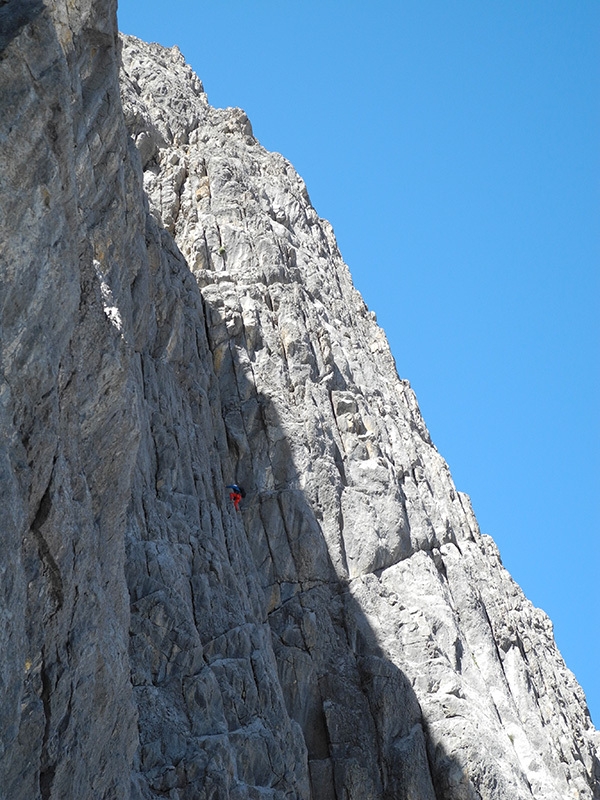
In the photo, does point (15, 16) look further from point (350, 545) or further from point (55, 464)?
point (350, 545)

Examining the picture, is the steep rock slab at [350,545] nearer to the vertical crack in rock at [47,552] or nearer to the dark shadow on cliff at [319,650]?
the dark shadow on cliff at [319,650]

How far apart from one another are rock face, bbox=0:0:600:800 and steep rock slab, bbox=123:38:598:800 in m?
0.13

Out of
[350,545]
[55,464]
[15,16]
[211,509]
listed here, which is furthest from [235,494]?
[15,16]

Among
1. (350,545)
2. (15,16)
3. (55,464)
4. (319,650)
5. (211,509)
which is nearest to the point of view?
(15,16)

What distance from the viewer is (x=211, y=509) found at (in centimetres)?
3484

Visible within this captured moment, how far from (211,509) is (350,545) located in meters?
8.70

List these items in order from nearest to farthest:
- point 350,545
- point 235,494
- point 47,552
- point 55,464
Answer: point 47,552, point 55,464, point 235,494, point 350,545

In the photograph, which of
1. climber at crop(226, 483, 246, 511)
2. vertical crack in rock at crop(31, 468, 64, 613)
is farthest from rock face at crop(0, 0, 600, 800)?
climber at crop(226, 483, 246, 511)

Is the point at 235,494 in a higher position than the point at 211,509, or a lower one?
higher

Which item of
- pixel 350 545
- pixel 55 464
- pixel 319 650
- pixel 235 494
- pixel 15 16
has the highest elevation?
pixel 235 494

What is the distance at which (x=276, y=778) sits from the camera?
28953mm

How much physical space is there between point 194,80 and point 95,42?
136 feet

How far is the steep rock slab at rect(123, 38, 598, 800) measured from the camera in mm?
36219

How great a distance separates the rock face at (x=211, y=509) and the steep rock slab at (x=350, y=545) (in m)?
0.13
